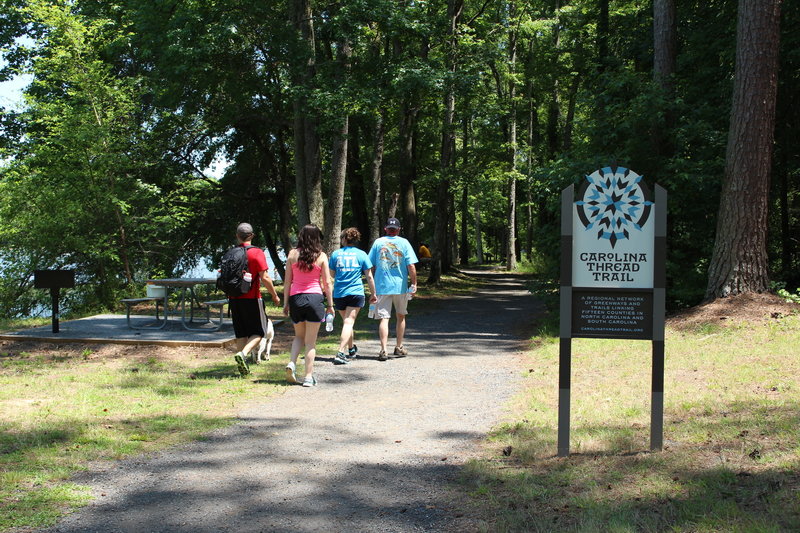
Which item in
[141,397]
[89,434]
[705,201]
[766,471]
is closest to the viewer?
[766,471]

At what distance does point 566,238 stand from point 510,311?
12705 millimetres

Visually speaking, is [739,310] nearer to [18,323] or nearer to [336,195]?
[336,195]

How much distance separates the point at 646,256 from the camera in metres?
5.28

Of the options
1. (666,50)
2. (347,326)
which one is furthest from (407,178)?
(347,326)

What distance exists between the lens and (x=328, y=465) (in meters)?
5.32

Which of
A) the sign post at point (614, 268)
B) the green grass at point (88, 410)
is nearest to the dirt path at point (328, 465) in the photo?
the green grass at point (88, 410)

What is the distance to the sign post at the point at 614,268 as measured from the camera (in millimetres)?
5266

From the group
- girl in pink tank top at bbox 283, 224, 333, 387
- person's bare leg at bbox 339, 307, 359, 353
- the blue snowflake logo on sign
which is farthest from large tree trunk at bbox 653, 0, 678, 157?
the blue snowflake logo on sign

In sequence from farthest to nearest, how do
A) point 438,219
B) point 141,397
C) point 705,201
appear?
point 438,219, point 705,201, point 141,397

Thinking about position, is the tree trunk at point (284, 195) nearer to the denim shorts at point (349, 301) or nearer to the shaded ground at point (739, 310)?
the denim shorts at point (349, 301)

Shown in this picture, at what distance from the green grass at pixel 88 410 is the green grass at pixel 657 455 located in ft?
9.25

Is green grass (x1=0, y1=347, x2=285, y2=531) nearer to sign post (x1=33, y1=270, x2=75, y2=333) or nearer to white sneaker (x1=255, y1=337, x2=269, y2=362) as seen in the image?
white sneaker (x1=255, y1=337, x2=269, y2=362)

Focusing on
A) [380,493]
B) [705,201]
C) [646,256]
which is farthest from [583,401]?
[705,201]

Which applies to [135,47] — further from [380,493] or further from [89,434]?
[380,493]
